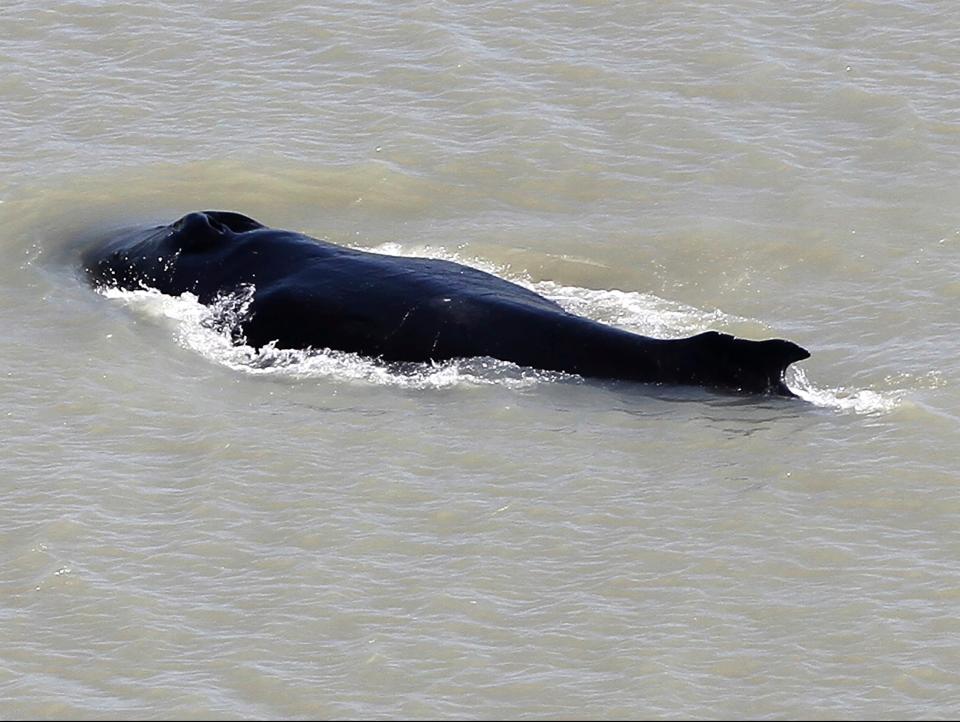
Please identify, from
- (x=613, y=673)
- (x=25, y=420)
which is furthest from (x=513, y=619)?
(x=25, y=420)

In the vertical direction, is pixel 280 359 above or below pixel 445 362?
above

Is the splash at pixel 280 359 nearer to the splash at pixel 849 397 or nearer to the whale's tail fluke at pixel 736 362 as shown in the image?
the whale's tail fluke at pixel 736 362

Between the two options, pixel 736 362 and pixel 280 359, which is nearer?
pixel 736 362

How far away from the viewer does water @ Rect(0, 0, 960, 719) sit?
12906 millimetres

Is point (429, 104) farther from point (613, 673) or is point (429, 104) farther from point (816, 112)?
point (613, 673)

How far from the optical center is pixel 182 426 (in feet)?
53.8

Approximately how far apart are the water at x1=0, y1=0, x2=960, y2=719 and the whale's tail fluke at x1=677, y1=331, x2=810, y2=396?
8.1 inches

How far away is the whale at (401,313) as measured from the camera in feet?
55.3

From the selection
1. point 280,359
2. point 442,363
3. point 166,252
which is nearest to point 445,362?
point 442,363

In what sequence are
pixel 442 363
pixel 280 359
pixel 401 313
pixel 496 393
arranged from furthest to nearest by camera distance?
pixel 280 359 < pixel 401 313 < pixel 442 363 < pixel 496 393

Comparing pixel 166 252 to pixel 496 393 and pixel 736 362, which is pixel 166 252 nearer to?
pixel 496 393

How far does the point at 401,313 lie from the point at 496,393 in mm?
1385

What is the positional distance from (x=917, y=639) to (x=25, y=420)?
7641mm

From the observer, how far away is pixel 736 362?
16.7 m
